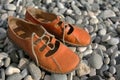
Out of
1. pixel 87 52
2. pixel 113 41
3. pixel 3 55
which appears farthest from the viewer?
pixel 113 41

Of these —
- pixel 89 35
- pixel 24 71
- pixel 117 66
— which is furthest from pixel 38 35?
pixel 117 66

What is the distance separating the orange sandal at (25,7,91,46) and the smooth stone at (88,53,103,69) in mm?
103

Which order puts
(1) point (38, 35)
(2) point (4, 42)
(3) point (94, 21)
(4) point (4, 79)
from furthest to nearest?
(3) point (94, 21)
(2) point (4, 42)
(1) point (38, 35)
(4) point (4, 79)

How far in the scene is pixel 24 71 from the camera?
1732mm

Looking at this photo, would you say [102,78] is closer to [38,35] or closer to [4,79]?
[38,35]

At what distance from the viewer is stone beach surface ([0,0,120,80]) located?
1.75 m

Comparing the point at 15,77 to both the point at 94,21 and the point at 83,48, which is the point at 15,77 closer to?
the point at 83,48

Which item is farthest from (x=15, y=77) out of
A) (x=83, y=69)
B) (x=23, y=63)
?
(x=83, y=69)

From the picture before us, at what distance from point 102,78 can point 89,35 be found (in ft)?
1.12

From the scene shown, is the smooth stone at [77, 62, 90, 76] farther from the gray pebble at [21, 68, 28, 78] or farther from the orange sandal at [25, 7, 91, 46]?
the gray pebble at [21, 68, 28, 78]

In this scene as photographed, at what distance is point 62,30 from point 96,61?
0.28m

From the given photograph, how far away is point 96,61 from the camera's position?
185cm

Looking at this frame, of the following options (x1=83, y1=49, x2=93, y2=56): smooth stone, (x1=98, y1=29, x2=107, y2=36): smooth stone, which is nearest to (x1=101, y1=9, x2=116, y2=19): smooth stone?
(x1=98, y1=29, x2=107, y2=36): smooth stone

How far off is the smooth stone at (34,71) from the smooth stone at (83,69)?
0.23 meters
